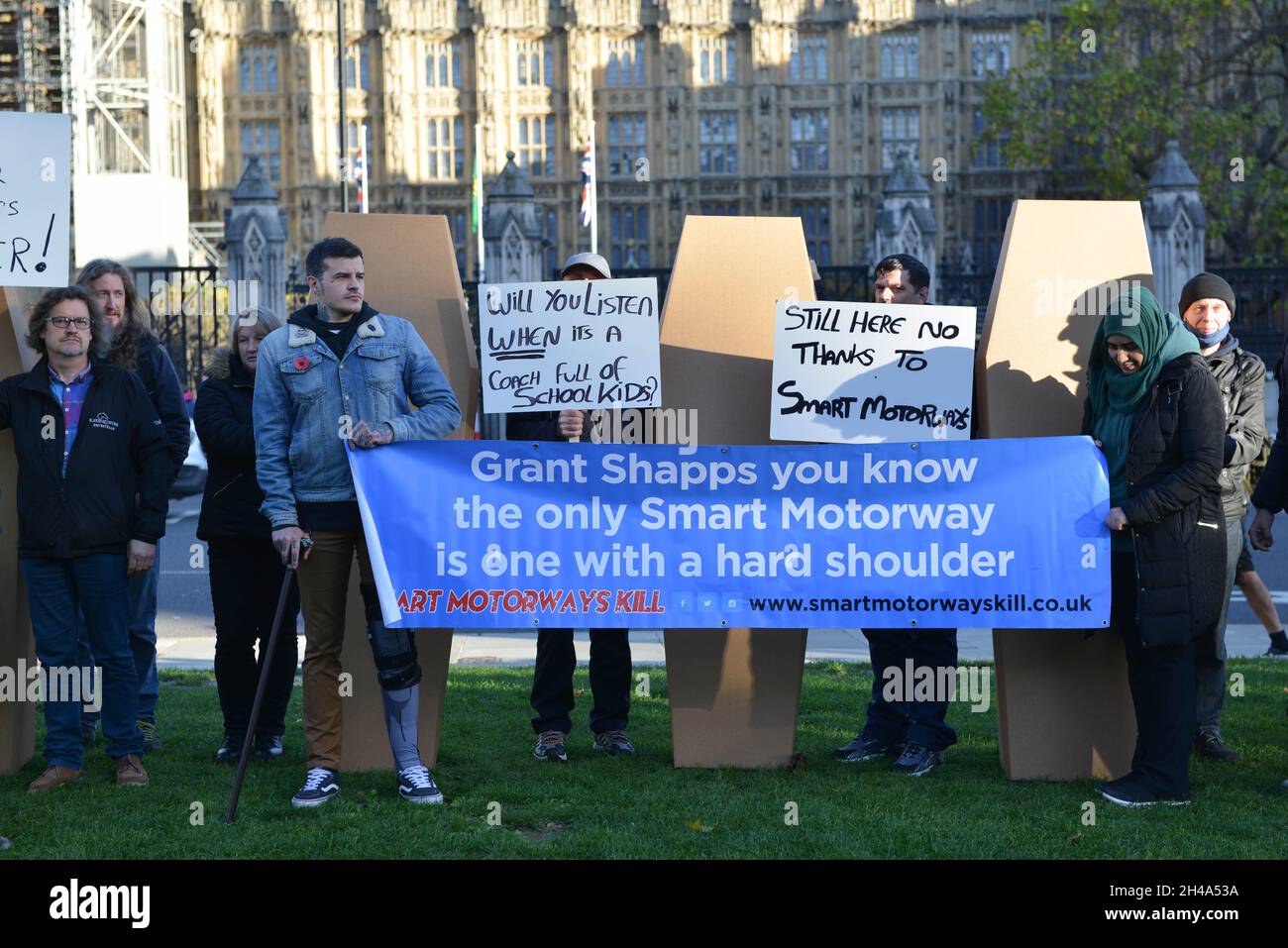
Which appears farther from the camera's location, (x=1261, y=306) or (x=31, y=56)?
(x=31, y=56)

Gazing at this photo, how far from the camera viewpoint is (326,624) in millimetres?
5738

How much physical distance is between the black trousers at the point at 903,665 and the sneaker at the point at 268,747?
2360 millimetres

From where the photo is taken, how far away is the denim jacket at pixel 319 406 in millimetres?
5625

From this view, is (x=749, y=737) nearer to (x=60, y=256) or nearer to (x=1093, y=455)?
(x=1093, y=455)

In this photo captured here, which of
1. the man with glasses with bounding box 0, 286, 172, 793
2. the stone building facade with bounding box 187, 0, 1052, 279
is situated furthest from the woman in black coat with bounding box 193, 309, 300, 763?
the stone building facade with bounding box 187, 0, 1052, 279

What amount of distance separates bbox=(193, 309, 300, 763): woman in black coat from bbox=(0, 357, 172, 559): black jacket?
13.5 inches

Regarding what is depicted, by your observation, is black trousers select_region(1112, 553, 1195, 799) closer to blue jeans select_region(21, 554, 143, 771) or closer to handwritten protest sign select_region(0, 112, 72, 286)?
blue jeans select_region(21, 554, 143, 771)

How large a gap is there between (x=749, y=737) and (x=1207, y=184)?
2697cm

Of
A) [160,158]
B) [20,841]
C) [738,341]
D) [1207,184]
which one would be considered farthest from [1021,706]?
[160,158]

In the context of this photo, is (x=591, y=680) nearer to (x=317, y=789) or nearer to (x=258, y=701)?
(x=317, y=789)

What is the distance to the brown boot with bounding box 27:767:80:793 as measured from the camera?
596 cm

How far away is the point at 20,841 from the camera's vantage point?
17.2ft

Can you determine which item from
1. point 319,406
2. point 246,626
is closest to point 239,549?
point 246,626

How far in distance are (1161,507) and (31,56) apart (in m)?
34.8
